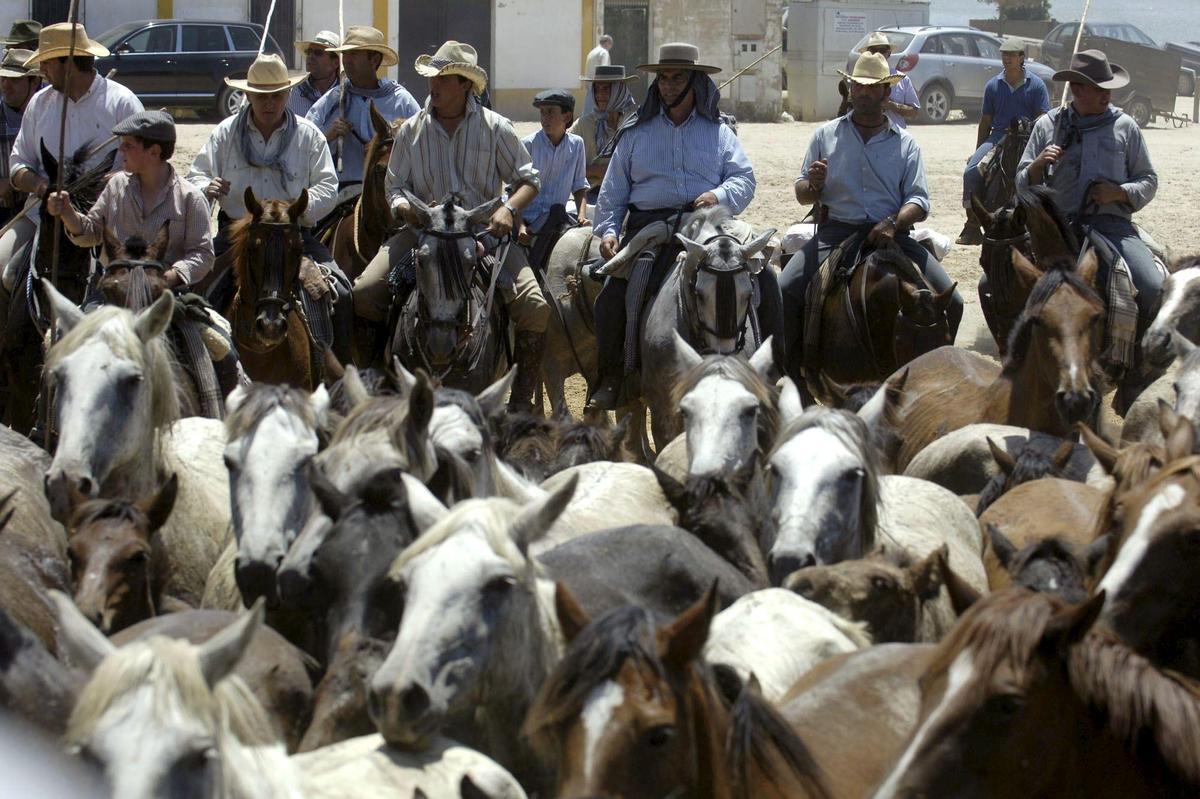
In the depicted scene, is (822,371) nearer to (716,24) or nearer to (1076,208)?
(1076,208)

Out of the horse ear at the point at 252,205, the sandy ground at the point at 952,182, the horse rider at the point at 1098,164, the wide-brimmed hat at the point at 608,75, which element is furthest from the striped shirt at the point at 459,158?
the wide-brimmed hat at the point at 608,75

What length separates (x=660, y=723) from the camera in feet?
11.0

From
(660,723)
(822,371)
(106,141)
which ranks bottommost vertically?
(822,371)

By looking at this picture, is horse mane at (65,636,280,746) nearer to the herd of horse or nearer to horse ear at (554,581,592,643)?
the herd of horse

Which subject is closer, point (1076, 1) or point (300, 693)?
point (300, 693)

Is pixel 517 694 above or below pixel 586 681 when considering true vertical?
below

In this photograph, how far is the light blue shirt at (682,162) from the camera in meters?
9.23

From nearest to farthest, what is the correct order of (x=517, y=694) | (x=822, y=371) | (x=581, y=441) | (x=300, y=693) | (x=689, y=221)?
(x=517, y=694), (x=300, y=693), (x=581, y=441), (x=689, y=221), (x=822, y=371)

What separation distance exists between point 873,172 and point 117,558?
19.3 feet

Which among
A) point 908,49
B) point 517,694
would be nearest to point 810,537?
point 517,694

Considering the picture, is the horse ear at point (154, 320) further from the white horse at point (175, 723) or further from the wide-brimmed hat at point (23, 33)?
the wide-brimmed hat at point (23, 33)

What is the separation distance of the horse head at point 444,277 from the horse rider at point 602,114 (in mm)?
5687

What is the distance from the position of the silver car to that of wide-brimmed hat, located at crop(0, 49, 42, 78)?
23.9 m

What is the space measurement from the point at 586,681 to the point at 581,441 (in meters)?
3.71
